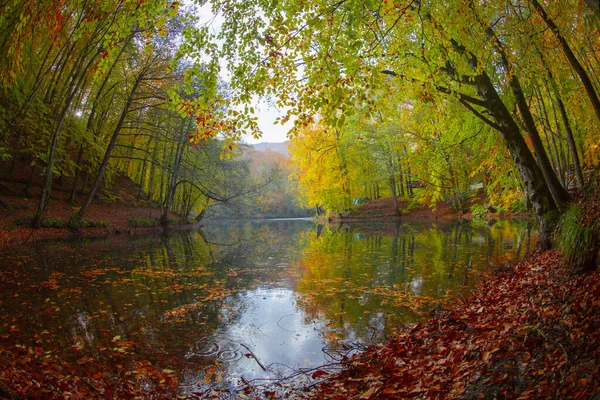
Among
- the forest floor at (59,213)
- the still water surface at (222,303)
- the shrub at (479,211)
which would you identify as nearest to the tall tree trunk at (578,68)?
the still water surface at (222,303)

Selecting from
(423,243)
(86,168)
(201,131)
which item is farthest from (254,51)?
(86,168)

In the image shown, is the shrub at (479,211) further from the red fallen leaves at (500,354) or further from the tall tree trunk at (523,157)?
the red fallen leaves at (500,354)

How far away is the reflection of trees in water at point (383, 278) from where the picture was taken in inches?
229

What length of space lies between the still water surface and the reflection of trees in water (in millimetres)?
29

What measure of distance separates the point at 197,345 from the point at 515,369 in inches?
145

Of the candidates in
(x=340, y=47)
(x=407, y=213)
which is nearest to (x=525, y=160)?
(x=340, y=47)

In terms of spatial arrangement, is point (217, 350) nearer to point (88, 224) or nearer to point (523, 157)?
point (523, 157)

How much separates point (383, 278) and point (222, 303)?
3.89 meters

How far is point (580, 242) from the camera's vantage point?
493cm

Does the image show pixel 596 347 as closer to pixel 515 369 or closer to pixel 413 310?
pixel 515 369

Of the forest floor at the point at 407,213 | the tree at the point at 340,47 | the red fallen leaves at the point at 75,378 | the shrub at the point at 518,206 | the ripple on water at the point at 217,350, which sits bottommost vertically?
the ripple on water at the point at 217,350

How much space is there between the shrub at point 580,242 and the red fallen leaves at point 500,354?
23 centimetres

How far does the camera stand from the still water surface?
4445 mm

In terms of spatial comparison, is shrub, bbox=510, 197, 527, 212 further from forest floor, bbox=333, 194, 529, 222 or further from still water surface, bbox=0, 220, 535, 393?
still water surface, bbox=0, 220, 535, 393
